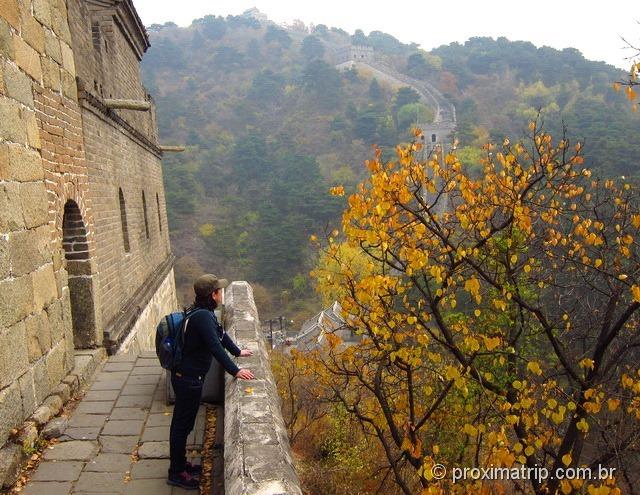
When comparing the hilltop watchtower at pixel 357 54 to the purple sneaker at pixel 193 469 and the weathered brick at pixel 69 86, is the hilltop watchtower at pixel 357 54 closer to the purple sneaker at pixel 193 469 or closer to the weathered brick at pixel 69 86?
the weathered brick at pixel 69 86

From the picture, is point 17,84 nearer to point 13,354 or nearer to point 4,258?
point 4,258

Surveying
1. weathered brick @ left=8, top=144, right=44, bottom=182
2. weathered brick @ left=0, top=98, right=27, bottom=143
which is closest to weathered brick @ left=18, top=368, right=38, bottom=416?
weathered brick @ left=8, top=144, right=44, bottom=182

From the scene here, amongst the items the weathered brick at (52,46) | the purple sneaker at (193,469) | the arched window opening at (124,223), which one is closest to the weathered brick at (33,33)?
the weathered brick at (52,46)

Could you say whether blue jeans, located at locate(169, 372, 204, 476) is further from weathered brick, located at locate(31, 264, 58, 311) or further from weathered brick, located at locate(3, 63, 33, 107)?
weathered brick, located at locate(3, 63, 33, 107)

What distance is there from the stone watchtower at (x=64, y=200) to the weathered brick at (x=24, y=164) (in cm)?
1

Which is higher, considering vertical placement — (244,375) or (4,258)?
(4,258)

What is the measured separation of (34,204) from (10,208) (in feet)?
1.53

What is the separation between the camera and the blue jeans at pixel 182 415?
360cm

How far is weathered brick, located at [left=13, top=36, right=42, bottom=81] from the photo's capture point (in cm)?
406

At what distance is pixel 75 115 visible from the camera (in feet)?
19.3

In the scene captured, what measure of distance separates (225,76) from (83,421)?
90.4 m

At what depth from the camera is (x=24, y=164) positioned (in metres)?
4.06

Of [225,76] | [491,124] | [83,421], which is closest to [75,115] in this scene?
[83,421]

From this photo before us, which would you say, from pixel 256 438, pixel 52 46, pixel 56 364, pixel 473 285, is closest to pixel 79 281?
pixel 56 364
